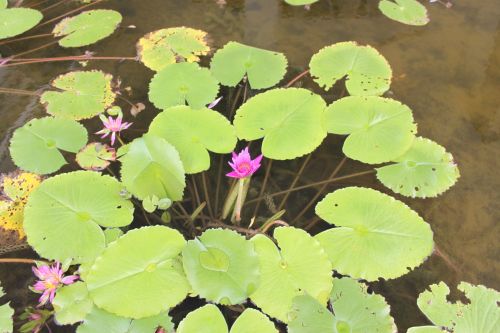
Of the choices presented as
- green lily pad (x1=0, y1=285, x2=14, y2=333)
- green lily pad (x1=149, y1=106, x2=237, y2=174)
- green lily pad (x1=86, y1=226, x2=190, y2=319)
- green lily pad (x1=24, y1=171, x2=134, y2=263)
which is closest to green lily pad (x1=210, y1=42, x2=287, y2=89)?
green lily pad (x1=149, y1=106, x2=237, y2=174)

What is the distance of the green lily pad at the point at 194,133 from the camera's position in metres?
1.65

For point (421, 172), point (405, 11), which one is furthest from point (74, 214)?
point (405, 11)

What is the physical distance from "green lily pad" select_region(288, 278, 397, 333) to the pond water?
156 millimetres

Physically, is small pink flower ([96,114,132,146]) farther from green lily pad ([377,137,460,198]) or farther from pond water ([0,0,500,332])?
green lily pad ([377,137,460,198])

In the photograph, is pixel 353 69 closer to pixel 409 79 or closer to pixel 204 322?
pixel 409 79

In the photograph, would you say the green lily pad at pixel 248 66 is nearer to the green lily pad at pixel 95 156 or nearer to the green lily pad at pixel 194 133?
the green lily pad at pixel 194 133

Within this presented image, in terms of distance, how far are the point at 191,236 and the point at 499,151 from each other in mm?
1380

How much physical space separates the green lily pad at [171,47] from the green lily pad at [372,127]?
81 centimetres

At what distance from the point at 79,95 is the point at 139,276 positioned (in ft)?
3.44

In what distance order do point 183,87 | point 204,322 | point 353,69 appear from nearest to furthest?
1. point 204,322
2. point 183,87
3. point 353,69

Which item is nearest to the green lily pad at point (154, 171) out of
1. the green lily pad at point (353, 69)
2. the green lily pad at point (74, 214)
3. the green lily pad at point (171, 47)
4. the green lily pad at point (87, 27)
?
the green lily pad at point (74, 214)

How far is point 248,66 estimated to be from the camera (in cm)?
203

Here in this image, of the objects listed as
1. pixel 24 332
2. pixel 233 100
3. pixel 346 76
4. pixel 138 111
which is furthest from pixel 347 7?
pixel 24 332

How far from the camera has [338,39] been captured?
2367 mm
